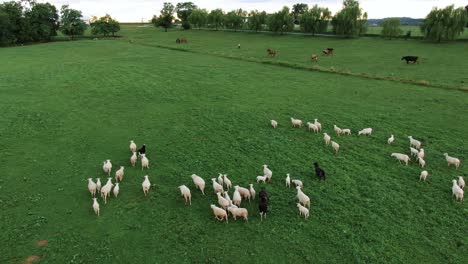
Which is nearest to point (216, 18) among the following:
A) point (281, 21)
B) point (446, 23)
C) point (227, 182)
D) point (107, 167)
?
point (281, 21)

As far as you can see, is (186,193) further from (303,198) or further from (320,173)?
(320,173)

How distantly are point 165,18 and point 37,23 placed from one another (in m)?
40.7

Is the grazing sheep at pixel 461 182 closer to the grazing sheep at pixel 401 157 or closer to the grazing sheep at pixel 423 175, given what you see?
the grazing sheep at pixel 423 175

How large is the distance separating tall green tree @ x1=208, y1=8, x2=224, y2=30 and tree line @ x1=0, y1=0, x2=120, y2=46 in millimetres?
29115

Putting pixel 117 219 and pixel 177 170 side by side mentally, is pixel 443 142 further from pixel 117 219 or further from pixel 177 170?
pixel 117 219

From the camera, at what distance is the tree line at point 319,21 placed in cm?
5859

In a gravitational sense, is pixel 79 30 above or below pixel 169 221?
above

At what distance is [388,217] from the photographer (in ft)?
45.9

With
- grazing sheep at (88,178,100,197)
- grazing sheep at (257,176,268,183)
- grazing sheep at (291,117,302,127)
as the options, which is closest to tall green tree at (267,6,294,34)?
grazing sheep at (291,117,302,127)

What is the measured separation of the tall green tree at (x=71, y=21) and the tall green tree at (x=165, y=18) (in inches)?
1115

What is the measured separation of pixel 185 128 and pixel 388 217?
47.4 feet

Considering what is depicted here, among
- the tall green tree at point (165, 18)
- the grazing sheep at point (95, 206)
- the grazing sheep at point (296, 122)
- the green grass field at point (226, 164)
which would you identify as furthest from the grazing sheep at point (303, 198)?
the tall green tree at point (165, 18)

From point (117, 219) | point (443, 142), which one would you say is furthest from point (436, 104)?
point (117, 219)

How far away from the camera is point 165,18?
365 ft
